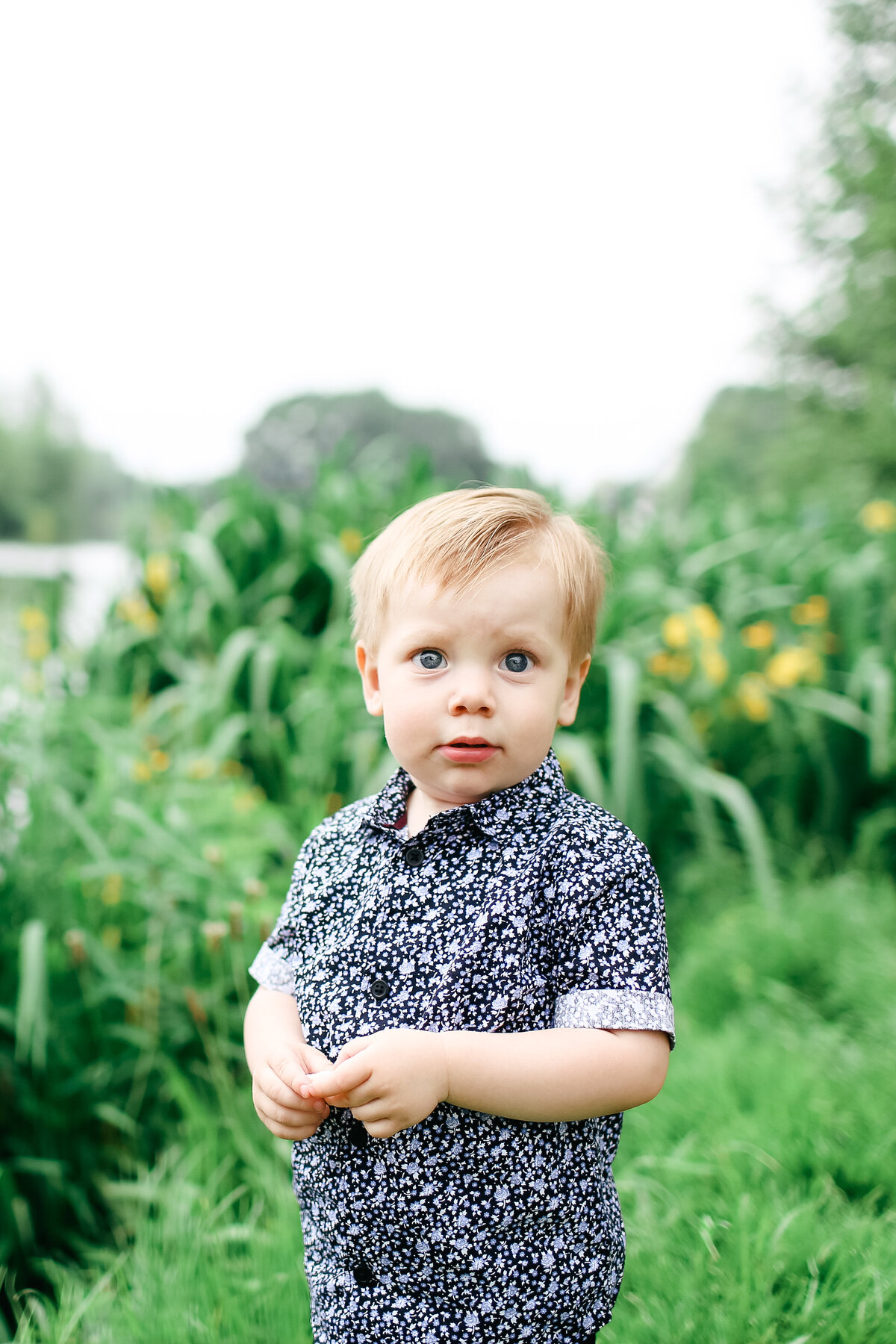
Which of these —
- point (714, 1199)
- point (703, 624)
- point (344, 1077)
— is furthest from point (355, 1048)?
point (703, 624)

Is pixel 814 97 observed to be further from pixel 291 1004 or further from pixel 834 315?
pixel 291 1004

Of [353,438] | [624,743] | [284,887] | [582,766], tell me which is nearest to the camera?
[284,887]

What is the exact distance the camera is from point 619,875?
0.90 m

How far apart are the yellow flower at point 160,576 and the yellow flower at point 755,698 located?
1.96 metres

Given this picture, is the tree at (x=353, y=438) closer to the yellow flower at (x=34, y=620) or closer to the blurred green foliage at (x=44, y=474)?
the yellow flower at (x=34, y=620)

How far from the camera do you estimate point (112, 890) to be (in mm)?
2152

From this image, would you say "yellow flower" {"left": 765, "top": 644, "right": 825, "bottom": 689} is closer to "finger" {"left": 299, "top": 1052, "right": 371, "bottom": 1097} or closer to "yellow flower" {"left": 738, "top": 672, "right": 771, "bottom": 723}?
"yellow flower" {"left": 738, "top": 672, "right": 771, "bottom": 723}

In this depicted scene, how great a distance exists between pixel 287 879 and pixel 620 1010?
54.6 inches

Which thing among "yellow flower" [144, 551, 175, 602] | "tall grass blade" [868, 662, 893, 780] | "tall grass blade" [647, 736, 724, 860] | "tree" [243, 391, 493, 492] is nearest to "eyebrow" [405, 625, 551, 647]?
"tall grass blade" [647, 736, 724, 860]

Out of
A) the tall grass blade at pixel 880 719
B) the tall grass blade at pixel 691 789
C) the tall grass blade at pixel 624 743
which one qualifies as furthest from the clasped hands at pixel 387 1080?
the tall grass blade at pixel 880 719

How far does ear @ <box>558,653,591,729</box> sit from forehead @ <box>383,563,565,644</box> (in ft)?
0.31

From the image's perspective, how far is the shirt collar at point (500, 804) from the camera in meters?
0.95

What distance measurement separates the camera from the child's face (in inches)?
35.9

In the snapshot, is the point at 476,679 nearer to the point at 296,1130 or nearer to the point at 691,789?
the point at 296,1130
